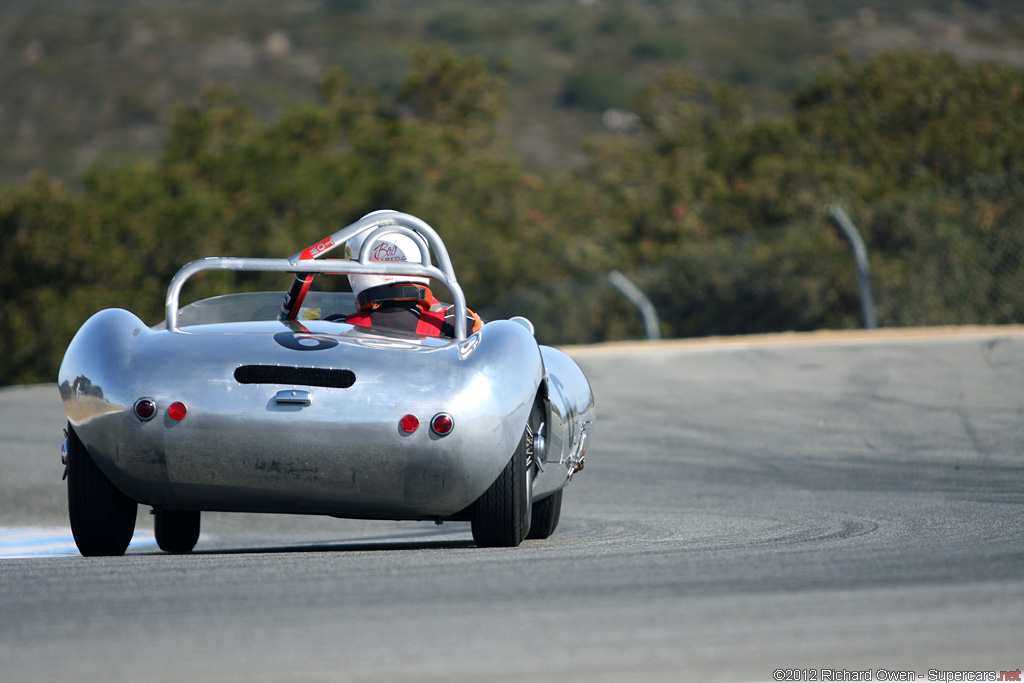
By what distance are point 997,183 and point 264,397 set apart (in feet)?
42.9

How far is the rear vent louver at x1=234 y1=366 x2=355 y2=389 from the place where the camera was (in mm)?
4961

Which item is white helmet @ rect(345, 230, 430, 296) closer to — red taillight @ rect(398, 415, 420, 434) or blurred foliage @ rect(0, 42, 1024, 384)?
red taillight @ rect(398, 415, 420, 434)

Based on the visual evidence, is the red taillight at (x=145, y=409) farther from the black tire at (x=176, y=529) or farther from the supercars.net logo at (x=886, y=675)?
the supercars.net logo at (x=886, y=675)

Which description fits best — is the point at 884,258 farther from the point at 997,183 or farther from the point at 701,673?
the point at 701,673

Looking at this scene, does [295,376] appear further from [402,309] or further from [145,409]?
[402,309]

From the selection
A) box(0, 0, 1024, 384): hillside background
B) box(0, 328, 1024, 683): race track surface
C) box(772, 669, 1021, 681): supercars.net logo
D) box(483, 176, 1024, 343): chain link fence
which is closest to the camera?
box(772, 669, 1021, 681): supercars.net logo

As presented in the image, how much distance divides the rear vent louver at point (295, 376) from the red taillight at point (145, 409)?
0.29 meters

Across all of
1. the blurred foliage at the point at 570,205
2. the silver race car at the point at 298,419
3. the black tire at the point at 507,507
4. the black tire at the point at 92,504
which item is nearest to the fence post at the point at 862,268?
the blurred foliage at the point at 570,205

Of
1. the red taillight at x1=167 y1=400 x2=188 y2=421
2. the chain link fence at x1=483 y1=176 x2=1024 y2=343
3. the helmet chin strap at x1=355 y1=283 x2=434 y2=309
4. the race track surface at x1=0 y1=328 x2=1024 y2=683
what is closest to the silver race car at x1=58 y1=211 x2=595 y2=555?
the red taillight at x1=167 y1=400 x2=188 y2=421

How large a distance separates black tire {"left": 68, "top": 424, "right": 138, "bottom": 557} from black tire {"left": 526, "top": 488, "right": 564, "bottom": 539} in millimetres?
1943

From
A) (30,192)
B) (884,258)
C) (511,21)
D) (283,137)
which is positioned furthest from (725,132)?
(511,21)

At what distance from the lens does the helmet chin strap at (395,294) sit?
5719mm

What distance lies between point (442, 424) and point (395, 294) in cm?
95

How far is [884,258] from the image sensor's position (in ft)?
61.1
